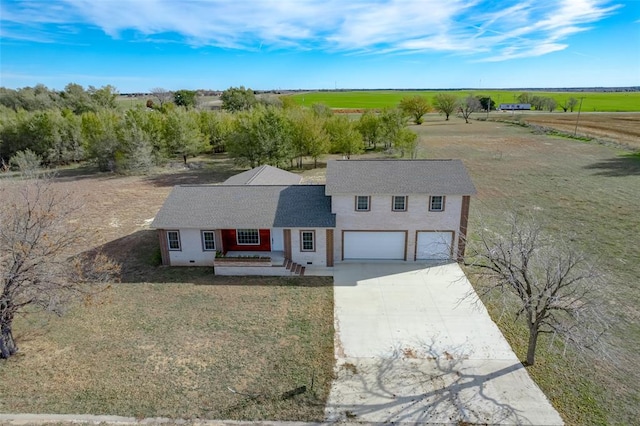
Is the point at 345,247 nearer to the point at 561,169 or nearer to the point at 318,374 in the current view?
the point at 318,374

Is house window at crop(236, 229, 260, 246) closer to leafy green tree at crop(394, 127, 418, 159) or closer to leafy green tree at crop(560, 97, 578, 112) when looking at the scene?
leafy green tree at crop(394, 127, 418, 159)

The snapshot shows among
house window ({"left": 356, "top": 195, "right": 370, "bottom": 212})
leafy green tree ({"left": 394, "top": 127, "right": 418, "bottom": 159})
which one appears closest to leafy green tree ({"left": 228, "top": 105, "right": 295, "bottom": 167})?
leafy green tree ({"left": 394, "top": 127, "right": 418, "bottom": 159})

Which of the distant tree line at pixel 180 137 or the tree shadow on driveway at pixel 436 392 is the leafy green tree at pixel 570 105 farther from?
the tree shadow on driveway at pixel 436 392

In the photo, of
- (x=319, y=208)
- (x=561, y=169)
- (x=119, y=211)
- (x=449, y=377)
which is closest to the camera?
(x=449, y=377)

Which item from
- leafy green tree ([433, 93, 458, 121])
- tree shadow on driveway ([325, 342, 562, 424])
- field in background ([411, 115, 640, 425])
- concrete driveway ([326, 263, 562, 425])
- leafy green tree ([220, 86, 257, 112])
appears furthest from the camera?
leafy green tree ([433, 93, 458, 121])

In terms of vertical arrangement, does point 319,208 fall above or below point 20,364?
above

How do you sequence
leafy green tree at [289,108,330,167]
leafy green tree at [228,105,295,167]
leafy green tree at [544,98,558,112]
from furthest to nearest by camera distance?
leafy green tree at [544,98,558,112], leafy green tree at [289,108,330,167], leafy green tree at [228,105,295,167]

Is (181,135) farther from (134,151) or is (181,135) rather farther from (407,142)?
(407,142)

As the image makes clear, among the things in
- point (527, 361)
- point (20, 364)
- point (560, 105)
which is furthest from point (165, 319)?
point (560, 105)
